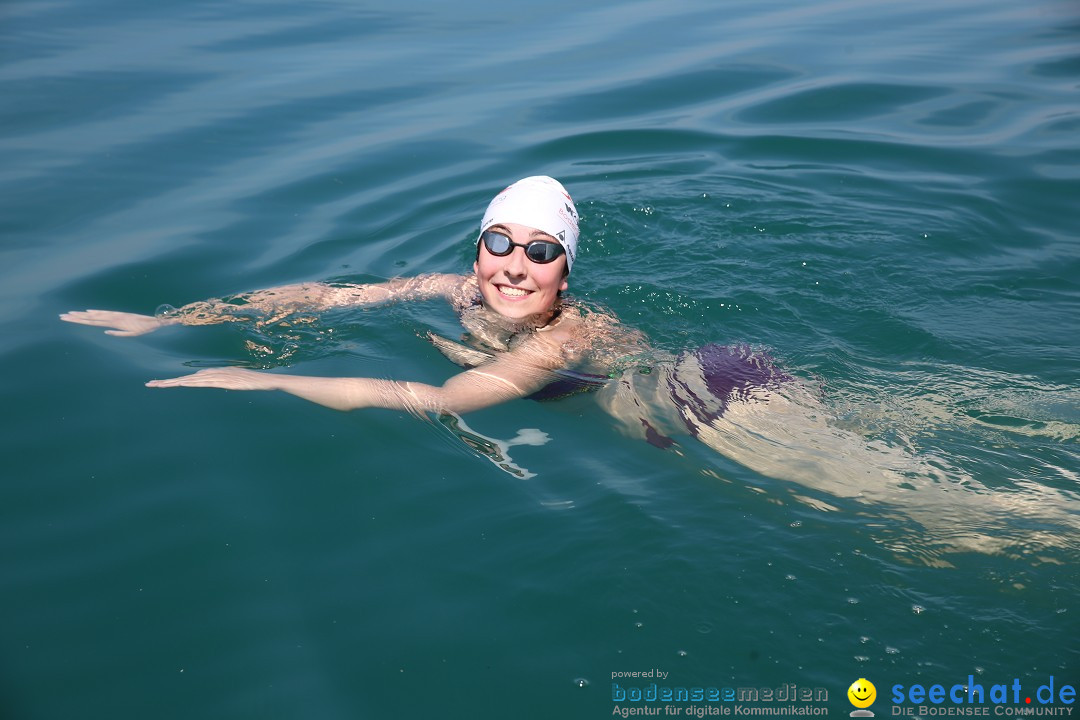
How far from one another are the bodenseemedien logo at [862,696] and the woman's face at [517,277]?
3.04 m

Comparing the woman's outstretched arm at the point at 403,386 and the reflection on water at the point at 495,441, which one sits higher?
the woman's outstretched arm at the point at 403,386

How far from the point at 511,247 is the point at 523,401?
3.12 feet

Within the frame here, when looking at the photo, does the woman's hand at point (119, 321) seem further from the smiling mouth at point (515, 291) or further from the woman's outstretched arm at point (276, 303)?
the smiling mouth at point (515, 291)

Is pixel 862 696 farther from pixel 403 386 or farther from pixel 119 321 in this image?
pixel 119 321

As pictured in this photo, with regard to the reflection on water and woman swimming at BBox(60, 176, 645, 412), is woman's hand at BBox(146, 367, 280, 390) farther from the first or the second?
the reflection on water

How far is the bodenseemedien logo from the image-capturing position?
10.5 ft

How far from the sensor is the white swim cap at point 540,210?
571cm

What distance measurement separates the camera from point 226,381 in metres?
4.99

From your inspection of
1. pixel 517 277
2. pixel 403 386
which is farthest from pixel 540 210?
pixel 403 386

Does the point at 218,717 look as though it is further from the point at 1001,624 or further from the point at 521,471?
the point at 1001,624

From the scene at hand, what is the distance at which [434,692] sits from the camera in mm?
3369

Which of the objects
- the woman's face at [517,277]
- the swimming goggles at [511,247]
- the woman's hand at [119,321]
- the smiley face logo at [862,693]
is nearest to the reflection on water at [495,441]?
the woman's face at [517,277]

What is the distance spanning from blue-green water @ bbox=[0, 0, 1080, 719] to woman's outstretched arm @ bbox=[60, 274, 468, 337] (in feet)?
0.48

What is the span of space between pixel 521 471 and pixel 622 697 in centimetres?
157
